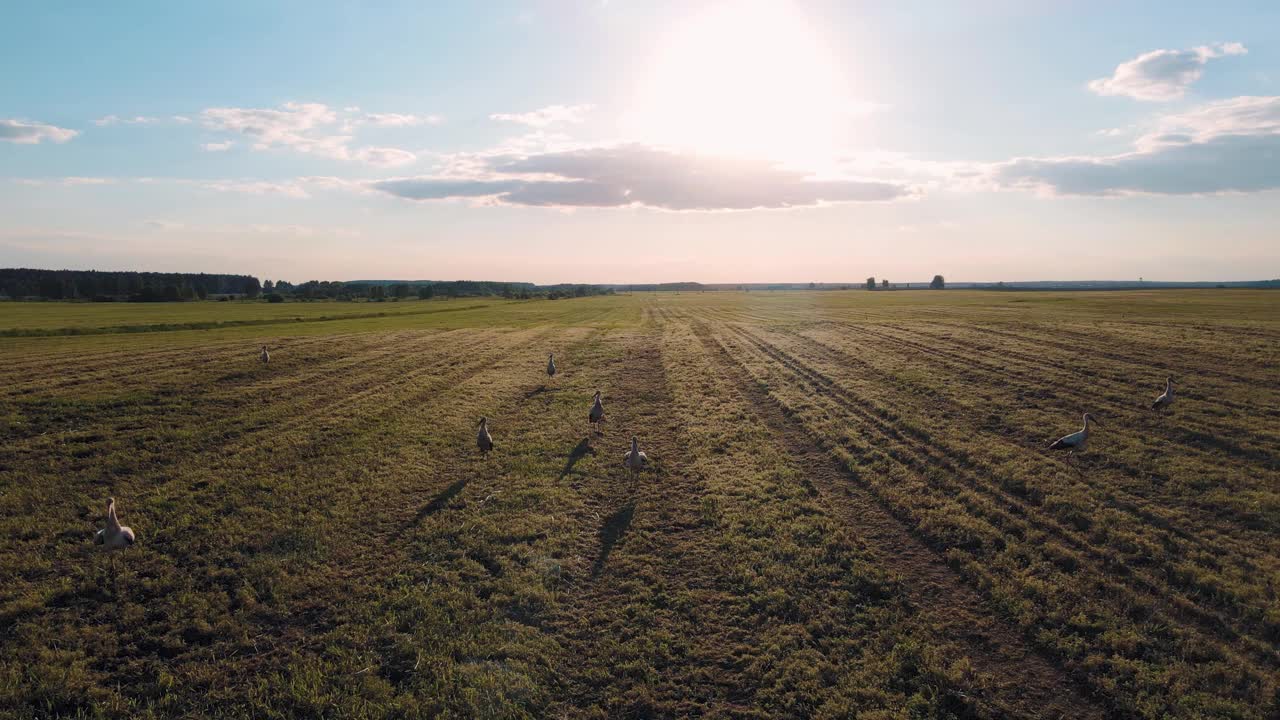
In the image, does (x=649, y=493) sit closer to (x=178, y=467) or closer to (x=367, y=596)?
(x=367, y=596)

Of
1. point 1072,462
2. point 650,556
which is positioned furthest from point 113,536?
point 1072,462

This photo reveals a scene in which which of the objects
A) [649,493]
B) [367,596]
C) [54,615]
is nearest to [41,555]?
[54,615]

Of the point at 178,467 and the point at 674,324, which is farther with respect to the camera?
the point at 674,324

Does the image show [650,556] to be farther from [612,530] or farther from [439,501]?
[439,501]

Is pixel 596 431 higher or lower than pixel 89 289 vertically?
lower

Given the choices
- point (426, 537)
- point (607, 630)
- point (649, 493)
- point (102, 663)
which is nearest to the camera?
point (102, 663)

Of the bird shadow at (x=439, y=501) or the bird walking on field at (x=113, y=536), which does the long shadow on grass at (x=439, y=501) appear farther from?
the bird walking on field at (x=113, y=536)
